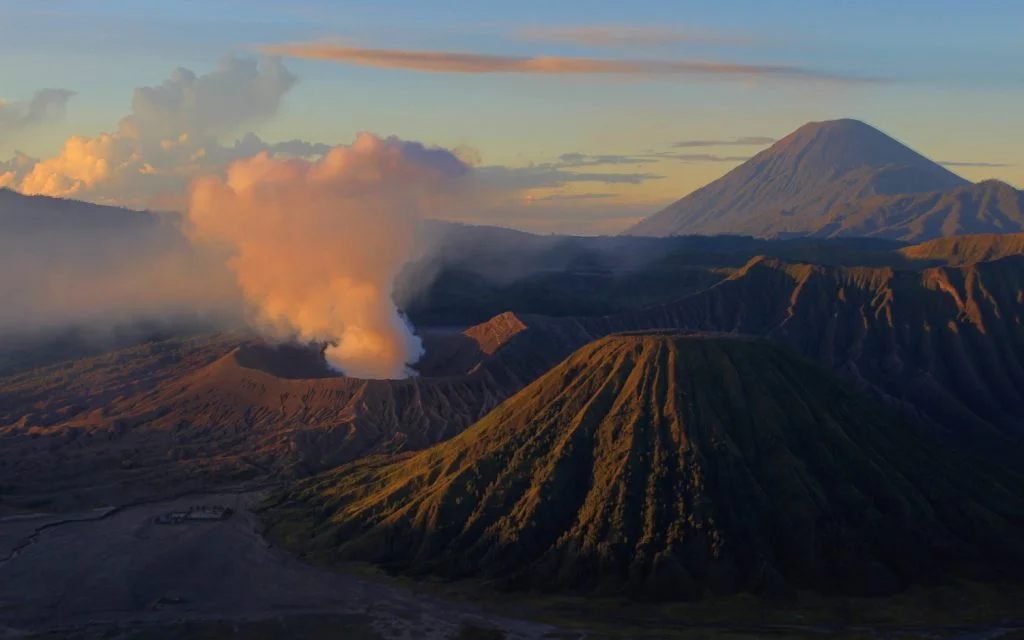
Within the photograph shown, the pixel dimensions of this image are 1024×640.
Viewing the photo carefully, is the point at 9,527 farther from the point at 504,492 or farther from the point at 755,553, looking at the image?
the point at 755,553

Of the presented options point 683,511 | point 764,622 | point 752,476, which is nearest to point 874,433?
point 752,476

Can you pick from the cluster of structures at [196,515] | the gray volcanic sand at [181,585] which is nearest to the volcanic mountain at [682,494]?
the cluster of structures at [196,515]

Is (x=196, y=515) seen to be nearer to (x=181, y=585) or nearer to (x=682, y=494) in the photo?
(x=181, y=585)

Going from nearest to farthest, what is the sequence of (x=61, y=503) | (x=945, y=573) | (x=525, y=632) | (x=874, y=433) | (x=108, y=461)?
(x=525, y=632) < (x=945, y=573) < (x=874, y=433) < (x=61, y=503) < (x=108, y=461)

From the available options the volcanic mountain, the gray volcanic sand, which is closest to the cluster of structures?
the gray volcanic sand

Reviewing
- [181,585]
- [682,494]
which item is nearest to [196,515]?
[181,585]
